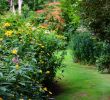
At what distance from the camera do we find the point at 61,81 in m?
11.5

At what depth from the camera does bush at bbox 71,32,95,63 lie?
16328 mm

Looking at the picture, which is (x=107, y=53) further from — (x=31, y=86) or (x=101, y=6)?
(x=31, y=86)

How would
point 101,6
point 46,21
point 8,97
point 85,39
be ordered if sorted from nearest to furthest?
point 8,97, point 101,6, point 85,39, point 46,21

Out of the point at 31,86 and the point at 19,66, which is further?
the point at 31,86

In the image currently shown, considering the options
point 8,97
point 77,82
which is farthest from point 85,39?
point 8,97

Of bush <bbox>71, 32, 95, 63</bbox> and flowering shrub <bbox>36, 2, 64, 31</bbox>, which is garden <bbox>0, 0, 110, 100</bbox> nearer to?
bush <bbox>71, 32, 95, 63</bbox>

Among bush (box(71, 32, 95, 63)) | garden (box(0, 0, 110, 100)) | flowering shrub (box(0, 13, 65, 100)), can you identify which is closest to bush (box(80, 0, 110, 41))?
garden (box(0, 0, 110, 100))

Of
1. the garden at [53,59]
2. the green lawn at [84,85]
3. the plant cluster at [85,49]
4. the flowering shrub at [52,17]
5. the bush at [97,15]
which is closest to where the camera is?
the garden at [53,59]

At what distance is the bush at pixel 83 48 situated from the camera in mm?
16328

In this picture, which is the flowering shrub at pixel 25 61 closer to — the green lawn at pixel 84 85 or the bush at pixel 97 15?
the green lawn at pixel 84 85

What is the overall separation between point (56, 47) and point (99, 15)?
1.61 m

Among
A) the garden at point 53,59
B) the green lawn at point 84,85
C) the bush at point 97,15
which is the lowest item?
the green lawn at point 84,85

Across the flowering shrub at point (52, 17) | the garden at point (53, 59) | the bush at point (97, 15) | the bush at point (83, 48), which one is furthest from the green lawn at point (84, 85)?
the flowering shrub at point (52, 17)

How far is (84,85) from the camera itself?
11008 millimetres
